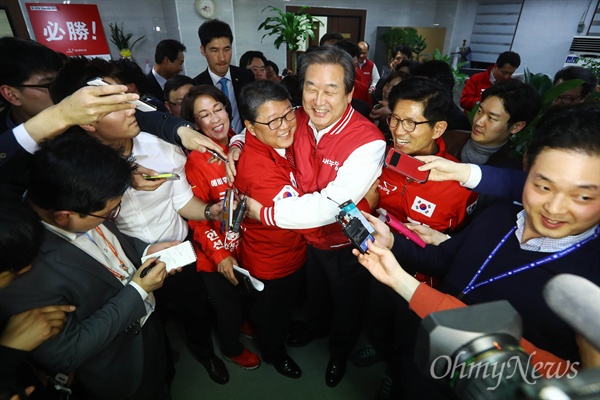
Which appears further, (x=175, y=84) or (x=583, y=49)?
(x=583, y=49)

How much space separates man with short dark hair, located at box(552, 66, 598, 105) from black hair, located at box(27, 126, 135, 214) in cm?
340

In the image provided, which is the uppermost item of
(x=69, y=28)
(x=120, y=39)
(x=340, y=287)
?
(x=69, y=28)

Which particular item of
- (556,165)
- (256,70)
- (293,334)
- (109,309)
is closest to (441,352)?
(556,165)

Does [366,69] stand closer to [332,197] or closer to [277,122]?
[277,122]

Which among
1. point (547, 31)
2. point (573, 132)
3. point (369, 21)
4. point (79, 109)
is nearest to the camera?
point (573, 132)

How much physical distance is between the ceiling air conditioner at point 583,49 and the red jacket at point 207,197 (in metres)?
7.83

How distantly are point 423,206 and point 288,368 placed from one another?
56.1 inches

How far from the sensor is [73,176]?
3.47 ft

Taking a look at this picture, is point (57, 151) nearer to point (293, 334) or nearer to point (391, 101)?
point (391, 101)

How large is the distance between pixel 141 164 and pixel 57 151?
564 millimetres

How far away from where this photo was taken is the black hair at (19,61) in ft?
5.22

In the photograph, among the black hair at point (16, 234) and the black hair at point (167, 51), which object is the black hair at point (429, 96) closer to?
the black hair at point (16, 234)

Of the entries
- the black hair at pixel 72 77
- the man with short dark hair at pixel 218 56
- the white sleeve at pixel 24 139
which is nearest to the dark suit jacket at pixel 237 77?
the man with short dark hair at pixel 218 56

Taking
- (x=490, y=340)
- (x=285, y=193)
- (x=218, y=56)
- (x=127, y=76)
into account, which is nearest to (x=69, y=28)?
(x=218, y=56)
